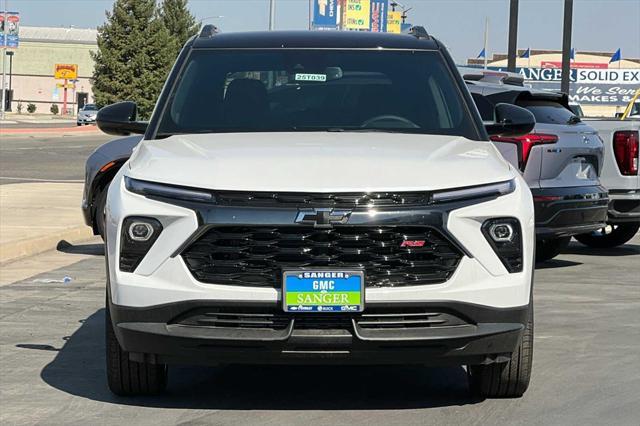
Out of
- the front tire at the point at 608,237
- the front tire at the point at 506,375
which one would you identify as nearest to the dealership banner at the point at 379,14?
the front tire at the point at 608,237

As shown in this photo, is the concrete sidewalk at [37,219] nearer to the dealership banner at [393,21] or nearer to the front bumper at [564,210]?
the front bumper at [564,210]

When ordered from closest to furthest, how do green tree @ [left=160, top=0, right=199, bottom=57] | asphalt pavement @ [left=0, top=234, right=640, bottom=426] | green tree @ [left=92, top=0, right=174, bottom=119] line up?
asphalt pavement @ [left=0, top=234, right=640, bottom=426] → green tree @ [left=92, top=0, right=174, bottom=119] → green tree @ [left=160, top=0, right=199, bottom=57]

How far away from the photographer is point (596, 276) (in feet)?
39.3

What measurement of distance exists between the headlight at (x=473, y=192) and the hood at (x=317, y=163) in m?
0.03

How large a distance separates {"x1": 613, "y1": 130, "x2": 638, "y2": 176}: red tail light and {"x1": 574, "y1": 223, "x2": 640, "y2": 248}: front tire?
1537 millimetres

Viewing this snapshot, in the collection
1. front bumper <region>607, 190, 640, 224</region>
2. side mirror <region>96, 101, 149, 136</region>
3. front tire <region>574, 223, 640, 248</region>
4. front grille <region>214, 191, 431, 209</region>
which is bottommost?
front tire <region>574, 223, 640, 248</region>

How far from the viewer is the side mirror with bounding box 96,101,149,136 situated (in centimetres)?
715

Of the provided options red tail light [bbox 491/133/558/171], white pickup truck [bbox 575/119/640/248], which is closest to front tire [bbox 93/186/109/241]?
red tail light [bbox 491/133/558/171]

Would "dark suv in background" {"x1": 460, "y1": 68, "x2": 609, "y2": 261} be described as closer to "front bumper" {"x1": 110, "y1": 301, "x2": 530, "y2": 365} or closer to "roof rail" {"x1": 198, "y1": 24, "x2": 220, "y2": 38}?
"roof rail" {"x1": 198, "y1": 24, "x2": 220, "y2": 38}

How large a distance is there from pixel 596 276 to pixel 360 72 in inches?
221

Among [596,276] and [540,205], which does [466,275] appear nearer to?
[540,205]

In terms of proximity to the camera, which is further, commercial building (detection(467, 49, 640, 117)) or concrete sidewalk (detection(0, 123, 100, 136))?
commercial building (detection(467, 49, 640, 117))

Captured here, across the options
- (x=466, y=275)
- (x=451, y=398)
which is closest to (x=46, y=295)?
(x=451, y=398)

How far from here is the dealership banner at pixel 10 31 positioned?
75875mm
